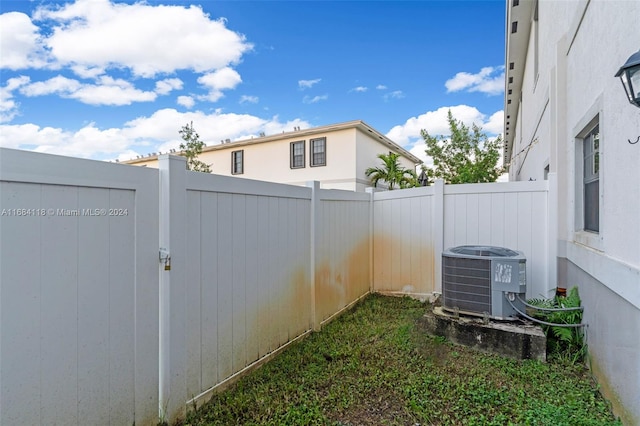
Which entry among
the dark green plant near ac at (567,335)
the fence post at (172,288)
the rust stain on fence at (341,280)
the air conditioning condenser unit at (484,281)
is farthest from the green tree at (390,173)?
the fence post at (172,288)

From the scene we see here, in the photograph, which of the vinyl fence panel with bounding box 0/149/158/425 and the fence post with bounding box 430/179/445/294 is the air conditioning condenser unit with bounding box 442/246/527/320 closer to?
the fence post with bounding box 430/179/445/294

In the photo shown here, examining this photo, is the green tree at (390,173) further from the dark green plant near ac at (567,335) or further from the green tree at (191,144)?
the dark green plant near ac at (567,335)

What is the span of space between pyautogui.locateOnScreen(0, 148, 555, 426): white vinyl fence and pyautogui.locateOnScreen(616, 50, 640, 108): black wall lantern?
108 inches

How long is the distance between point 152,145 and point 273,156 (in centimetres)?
934

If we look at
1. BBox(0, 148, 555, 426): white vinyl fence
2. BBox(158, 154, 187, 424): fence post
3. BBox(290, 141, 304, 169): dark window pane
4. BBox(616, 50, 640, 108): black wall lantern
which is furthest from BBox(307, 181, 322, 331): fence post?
BBox(290, 141, 304, 169): dark window pane

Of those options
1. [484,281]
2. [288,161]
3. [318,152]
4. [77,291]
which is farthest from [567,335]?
[288,161]

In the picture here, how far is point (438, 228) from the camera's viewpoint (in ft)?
17.7

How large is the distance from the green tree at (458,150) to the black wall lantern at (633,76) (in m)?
11.5

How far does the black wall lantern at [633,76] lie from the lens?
68.9 inches

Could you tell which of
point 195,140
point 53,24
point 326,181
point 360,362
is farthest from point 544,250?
point 195,140

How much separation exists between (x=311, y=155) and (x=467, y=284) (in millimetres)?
11076

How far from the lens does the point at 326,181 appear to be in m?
13.7

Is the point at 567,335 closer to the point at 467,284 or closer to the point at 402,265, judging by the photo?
A: the point at 467,284

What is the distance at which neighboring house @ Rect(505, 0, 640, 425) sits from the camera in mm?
2055
